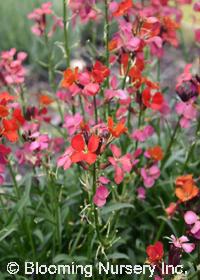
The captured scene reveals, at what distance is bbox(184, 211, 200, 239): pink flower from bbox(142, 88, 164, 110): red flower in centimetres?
49

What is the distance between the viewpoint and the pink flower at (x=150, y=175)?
7.77 feet

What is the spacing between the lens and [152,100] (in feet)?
7.32

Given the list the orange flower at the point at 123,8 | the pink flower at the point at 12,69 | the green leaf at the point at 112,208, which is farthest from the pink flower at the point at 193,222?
the pink flower at the point at 12,69

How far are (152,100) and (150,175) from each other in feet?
1.22

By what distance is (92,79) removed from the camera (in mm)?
1896

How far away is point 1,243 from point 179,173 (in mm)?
954

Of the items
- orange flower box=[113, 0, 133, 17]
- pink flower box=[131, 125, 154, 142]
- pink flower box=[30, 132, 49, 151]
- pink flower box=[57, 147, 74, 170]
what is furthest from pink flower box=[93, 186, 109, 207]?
orange flower box=[113, 0, 133, 17]

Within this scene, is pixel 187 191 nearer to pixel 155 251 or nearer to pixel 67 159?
pixel 155 251

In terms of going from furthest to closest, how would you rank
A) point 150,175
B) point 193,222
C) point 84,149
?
point 150,175 → point 193,222 → point 84,149

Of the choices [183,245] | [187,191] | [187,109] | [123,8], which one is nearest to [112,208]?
[187,191]

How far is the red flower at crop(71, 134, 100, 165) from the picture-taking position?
1.69m

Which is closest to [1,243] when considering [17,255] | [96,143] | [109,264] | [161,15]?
[17,255]

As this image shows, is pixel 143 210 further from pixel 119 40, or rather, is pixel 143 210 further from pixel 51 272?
pixel 119 40

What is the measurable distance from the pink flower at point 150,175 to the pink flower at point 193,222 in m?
0.42
